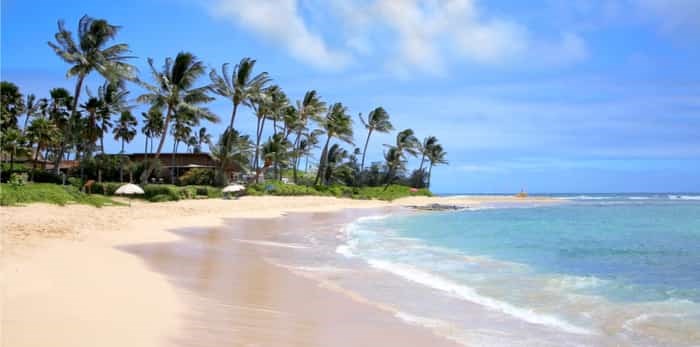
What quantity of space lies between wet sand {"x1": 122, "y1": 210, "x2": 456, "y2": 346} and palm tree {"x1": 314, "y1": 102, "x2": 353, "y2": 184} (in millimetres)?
38725

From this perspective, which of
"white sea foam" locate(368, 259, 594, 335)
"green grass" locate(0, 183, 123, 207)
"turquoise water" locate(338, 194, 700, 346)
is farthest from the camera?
"green grass" locate(0, 183, 123, 207)

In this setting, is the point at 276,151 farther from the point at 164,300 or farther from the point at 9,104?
the point at 164,300

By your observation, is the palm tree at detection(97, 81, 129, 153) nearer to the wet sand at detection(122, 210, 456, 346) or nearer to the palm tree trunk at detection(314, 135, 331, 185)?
the palm tree trunk at detection(314, 135, 331, 185)

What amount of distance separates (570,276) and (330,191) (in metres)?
36.6

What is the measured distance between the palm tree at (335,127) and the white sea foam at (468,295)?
38938 millimetres

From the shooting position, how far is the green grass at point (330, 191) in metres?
37.5

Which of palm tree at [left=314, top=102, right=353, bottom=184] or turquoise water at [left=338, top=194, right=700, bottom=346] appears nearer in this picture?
turquoise water at [left=338, top=194, right=700, bottom=346]

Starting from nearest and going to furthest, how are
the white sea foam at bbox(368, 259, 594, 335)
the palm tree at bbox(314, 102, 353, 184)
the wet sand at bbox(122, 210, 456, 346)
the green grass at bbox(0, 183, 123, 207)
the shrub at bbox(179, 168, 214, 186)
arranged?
1. the wet sand at bbox(122, 210, 456, 346)
2. the white sea foam at bbox(368, 259, 594, 335)
3. the green grass at bbox(0, 183, 123, 207)
4. the shrub at bbox(179, 168, 214, 186)
5. the palm tree at bbox(314, 102, 353, 184)

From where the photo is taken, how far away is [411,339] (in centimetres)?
507

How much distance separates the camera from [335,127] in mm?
49312

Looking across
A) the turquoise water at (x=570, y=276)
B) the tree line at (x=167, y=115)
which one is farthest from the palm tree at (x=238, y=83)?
the turquoise water at (x=570, y=276)

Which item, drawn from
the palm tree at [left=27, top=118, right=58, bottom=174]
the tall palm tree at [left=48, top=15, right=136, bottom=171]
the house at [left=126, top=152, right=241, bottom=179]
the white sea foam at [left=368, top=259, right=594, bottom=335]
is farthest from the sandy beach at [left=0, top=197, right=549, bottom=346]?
the house at [left=126, top=152, right=241, bottom=179]

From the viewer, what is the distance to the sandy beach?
4.43 metres

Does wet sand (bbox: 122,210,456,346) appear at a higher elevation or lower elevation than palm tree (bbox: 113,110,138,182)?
lower
